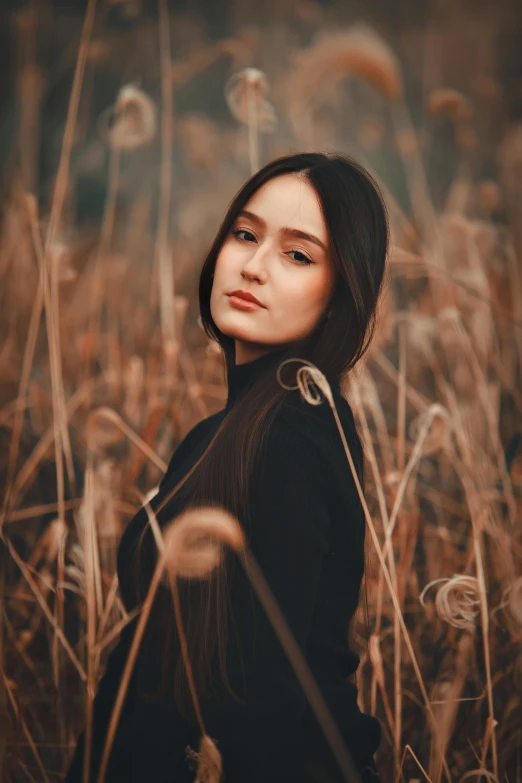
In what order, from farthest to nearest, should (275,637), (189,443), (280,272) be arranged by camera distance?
(189,443)
(280,272)
(275,637)

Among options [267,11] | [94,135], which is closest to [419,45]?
[267,11]

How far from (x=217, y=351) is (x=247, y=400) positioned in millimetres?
277

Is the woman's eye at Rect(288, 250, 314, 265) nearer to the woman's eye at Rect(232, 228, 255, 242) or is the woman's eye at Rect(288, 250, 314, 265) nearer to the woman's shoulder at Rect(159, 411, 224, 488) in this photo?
the woman's eye at Rect(232, 228, 255, 242)

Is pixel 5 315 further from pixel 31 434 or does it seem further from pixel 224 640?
pixel 224 640

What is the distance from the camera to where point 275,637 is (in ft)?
2.24

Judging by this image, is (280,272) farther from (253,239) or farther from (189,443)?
(189,443)

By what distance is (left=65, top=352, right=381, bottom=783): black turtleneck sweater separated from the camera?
2.21ft

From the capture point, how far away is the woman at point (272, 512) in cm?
68

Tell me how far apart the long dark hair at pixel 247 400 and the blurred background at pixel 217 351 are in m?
0.13

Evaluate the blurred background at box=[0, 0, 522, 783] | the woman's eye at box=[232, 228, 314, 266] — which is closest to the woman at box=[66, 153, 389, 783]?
the woman's eye at box=[232, 228, 314, 266]

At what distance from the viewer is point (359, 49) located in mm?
1276

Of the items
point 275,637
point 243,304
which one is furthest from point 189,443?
point 275,637

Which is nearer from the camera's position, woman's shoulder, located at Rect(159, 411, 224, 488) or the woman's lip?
the woman's lip

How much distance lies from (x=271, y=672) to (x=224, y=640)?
0.06 meters
